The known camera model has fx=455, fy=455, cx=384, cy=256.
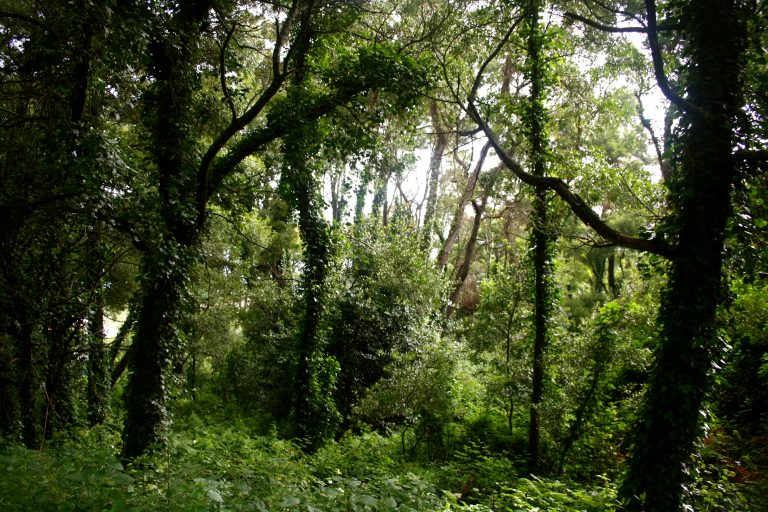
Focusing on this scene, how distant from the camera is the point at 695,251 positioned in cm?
499

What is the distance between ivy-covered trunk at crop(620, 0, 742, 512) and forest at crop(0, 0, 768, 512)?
0.03 m

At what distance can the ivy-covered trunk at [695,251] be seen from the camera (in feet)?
16.1

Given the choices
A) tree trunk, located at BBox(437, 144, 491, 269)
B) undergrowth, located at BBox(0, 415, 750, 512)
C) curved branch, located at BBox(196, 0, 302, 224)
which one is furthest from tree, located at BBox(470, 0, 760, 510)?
tree trunk, located at BBox(437, 144, 491, 269)

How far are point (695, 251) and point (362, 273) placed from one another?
356 inches

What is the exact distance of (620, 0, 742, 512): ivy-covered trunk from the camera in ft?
16.1

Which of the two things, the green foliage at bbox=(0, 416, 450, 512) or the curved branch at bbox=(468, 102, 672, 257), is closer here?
the green foliage at bbox=(0, 416, 450, 512)

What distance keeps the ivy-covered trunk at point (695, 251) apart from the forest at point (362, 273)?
0.03 metres

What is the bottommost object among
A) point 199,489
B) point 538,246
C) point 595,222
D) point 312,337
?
point 199,489

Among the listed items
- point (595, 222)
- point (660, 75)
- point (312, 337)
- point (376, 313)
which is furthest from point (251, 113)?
point (376, 313)

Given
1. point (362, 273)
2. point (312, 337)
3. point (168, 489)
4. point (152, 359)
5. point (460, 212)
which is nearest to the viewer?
point (168, 489)

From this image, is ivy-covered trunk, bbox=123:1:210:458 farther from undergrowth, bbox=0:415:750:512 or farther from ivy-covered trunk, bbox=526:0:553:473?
ivy-covered trunk, bbox=526:0:553:473

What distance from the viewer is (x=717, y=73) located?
491cm

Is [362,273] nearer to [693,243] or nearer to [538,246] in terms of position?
[538,246]

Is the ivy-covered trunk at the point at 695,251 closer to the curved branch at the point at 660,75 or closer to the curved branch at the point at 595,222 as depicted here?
the curved branch at the point at 660,75
